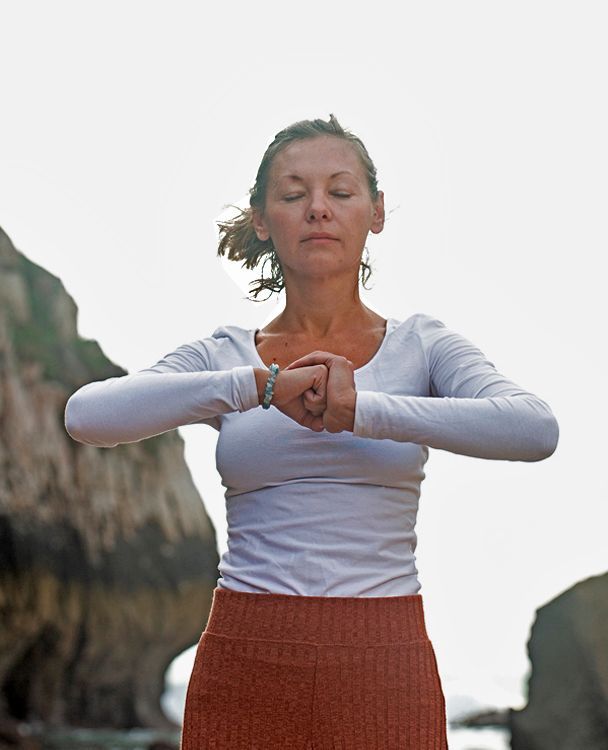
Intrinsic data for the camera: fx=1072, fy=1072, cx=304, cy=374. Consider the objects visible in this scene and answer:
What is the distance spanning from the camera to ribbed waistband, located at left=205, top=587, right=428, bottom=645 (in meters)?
1.29

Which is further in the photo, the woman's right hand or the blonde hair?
the blonde hair

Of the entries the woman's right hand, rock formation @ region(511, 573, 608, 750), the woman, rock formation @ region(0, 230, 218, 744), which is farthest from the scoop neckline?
rock formation @ region(0, 230, 218, 744)

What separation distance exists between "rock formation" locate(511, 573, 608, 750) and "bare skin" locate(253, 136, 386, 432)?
23.2 ft

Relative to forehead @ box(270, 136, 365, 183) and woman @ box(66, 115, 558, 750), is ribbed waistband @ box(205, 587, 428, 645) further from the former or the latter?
forehead @ box(270, 136, 365, 183)

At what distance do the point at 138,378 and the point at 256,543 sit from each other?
0.26 metres

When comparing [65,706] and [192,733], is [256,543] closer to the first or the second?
[192,733]

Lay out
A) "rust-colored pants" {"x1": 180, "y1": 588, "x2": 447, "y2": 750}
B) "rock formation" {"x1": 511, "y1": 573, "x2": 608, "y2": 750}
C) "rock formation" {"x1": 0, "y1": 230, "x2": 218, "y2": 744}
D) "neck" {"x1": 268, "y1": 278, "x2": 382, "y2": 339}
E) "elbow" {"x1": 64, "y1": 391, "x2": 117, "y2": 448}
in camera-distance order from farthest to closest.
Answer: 1. "rock formation" {"x1": 0, "y1": 230, "x2": 218, "y2": 744}
2. "rock formation" {"x1": 511, "y1": 573, "x2": 608, "y2": 750}
3. "neck" {"x1": 268, "y1": 278, "x2": 382, "y2": 339}
4. "elbow" {"x1": 64, "y1": 391, "x2": 117, "y2": 448}
5. "rust-colored pants" {"x1": 180, "y1": 588, "x2": 447, "y2": 750}

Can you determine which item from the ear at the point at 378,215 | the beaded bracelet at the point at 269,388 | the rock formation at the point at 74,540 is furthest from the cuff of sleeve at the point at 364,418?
the rock formation at the point at 74,540

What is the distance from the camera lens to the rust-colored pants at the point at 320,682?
1273 millimetres

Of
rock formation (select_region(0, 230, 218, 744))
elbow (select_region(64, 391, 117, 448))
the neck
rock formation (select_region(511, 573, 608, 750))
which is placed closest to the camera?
elbow (select_region(64, 391, 117, 448))

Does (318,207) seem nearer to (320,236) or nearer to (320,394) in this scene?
(320,236)

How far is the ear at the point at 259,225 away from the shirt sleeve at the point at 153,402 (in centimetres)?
28

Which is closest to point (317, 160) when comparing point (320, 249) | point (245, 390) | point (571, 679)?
point (320, 249)

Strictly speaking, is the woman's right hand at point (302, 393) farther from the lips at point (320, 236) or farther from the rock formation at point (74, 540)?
the rock formation at point (74, 540)
